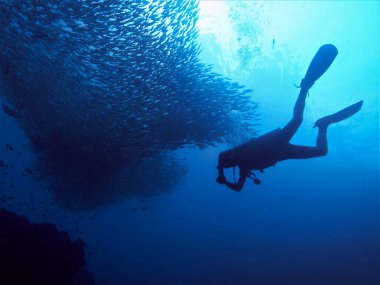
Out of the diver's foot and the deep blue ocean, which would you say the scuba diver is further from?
the deep blue ocean

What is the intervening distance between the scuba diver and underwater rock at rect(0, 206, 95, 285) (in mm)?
12155

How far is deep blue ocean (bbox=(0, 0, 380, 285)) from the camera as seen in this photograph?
389 inches

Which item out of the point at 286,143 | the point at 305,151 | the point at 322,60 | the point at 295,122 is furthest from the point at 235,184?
the point at 322,60

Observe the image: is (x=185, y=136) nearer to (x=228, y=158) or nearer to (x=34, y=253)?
(x=228, y=158)

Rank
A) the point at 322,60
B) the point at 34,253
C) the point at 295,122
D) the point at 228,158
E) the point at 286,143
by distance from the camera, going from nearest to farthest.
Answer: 1. the point at 322,60
2. the point at 295,122
3. the point at 286,143
4. the point at 228,158
5. the point at 34,253

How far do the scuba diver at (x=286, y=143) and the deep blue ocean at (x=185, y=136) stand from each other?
6.22 meters

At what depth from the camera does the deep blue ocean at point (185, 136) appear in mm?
9891

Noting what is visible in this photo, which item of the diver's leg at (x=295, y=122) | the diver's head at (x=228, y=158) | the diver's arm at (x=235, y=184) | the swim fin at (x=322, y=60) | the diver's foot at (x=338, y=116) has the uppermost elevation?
the swim fin at (x=322, y=60)

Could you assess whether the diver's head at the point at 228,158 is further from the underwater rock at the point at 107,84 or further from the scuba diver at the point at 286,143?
the underwater rock at the point at 107,84

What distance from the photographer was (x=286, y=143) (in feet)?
17.5

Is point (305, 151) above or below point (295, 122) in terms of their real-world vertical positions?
below

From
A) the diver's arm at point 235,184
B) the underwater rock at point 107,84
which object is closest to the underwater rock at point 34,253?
the underwater rock at point 107,84

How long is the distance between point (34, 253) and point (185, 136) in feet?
31.4

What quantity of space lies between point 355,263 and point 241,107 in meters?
36.1
